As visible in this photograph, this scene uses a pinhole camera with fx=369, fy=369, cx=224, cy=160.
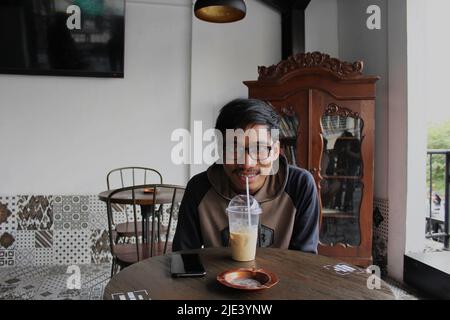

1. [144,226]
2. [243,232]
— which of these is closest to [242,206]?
[243,232]

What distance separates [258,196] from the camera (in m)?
1.39

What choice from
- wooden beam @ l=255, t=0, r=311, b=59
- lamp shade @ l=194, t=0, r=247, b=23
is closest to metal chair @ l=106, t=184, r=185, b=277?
lamp shade @ l=194, t=0, r=247, b=23

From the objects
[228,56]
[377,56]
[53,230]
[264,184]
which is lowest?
[53,230]

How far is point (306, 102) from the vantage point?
314cm

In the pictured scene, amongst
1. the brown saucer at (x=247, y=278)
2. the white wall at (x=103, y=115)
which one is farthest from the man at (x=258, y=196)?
the white wall at (x=103, y=115)

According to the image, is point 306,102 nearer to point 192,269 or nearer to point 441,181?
point 441,181

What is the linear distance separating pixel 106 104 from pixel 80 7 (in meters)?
0.92

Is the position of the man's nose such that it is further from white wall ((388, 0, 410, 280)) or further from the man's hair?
white wall ((388, 0, 410, 280))

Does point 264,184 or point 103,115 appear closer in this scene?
point 264,184

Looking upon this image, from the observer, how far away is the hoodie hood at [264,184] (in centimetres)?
139

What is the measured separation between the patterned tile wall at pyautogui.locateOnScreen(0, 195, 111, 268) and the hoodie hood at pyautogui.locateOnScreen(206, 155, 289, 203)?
240cm

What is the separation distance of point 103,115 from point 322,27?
2442 mm

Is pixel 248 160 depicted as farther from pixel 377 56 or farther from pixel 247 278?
pixel 377 56

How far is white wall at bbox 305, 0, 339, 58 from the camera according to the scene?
3883mm
